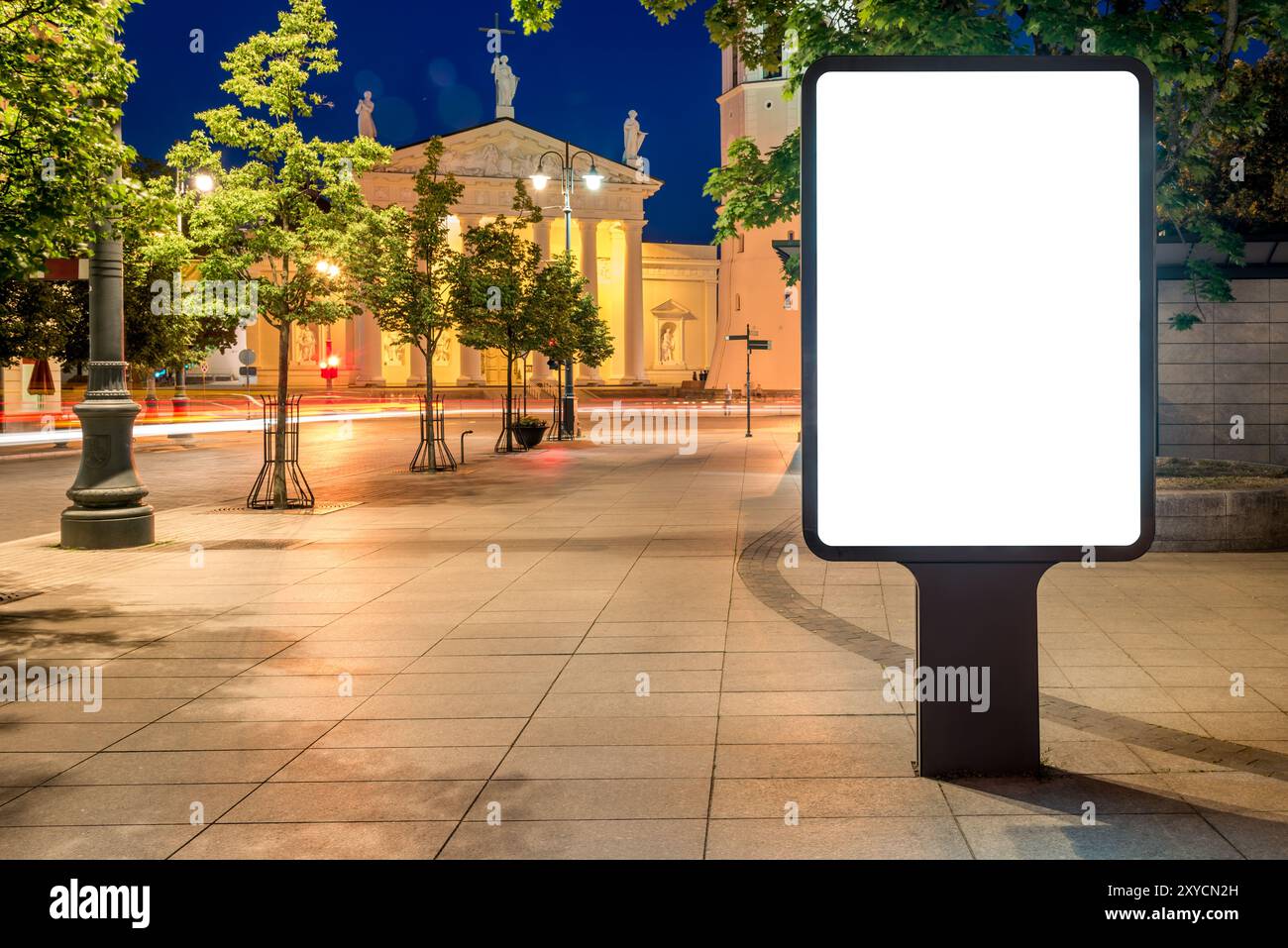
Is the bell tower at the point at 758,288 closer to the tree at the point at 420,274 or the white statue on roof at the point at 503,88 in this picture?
the white statue on roof at the point at 503,88

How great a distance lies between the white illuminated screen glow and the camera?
5.48m

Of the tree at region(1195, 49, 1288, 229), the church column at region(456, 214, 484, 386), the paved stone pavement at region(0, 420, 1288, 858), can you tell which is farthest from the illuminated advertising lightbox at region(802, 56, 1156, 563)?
the church column at region(456, 214, 484, 386)

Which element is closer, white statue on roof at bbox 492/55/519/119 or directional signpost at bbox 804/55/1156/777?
directional signpost at bbox 804/55/1156/777

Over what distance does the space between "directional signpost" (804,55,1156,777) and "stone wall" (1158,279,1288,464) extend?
48.5 ft

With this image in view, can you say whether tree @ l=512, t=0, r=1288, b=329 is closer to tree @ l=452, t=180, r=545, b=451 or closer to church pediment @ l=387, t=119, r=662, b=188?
tree @ l=452, t=180, r=545, b=451

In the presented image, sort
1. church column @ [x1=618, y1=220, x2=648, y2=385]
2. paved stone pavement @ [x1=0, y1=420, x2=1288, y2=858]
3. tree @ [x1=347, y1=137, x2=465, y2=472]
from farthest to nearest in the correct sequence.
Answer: church column @ [x1=618, y1=220, x2=648, y2=385] → tree @ [x1=347, y1=137, x2=465, y2=472] → paved stone pavement @ [x1=0, y1=420, x2=1288, y2=858]

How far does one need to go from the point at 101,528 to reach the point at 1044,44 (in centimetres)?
1193

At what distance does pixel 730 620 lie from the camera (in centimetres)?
1006

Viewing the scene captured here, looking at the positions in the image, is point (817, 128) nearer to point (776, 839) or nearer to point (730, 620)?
point (776, 839)

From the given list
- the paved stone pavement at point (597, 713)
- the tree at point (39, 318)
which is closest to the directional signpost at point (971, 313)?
the paved stone pavement at point (597, 713)

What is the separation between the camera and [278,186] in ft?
64.3

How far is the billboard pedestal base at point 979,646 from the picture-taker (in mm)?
5785
